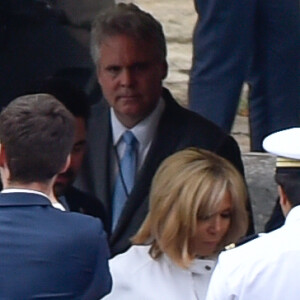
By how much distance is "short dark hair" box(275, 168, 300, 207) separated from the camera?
113 inches

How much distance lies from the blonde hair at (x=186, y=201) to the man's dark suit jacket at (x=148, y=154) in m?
0.26

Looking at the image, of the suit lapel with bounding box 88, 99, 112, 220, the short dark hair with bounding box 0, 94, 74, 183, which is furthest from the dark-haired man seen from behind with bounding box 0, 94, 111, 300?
the suit lapel with bounding box 88, 99, 112, 220

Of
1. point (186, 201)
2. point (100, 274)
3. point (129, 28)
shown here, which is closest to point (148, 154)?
point (129, 28)

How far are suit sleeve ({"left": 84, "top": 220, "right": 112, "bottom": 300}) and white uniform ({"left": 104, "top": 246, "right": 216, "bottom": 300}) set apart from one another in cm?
39

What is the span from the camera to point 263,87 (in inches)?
188

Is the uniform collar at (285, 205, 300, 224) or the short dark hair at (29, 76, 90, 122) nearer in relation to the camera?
the uniform collar at (285, 205, 300, 224)

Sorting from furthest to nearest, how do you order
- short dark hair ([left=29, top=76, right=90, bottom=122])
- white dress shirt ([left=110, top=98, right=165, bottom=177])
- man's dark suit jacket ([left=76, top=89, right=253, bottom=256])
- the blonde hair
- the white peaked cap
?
short dark hair ([left=29, top=76, right=90, bottom=122]), white dress shirt ([left=110, top=98, right=165, bottom=177]), man's dark suit jacket ([left=76, top=89, right=253, bottom=256]), the blonde hair, the white peaked cap

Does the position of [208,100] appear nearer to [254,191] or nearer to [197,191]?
[254,191]

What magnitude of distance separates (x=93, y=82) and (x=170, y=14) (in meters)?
2.16

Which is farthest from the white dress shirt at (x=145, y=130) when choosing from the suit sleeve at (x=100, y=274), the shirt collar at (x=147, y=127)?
the suit sleeve at (x=100, y=274)

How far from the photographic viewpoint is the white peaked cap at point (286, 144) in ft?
9.62

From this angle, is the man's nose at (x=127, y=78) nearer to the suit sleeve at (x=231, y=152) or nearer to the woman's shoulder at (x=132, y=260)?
the suit sleeve at (x=231, y=152)

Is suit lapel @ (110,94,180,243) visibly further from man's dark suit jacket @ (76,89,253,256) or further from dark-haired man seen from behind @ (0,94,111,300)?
dark-haired man seen from behind @ (0,94,111,300)

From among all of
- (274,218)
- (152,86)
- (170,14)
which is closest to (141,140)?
(152,86)
